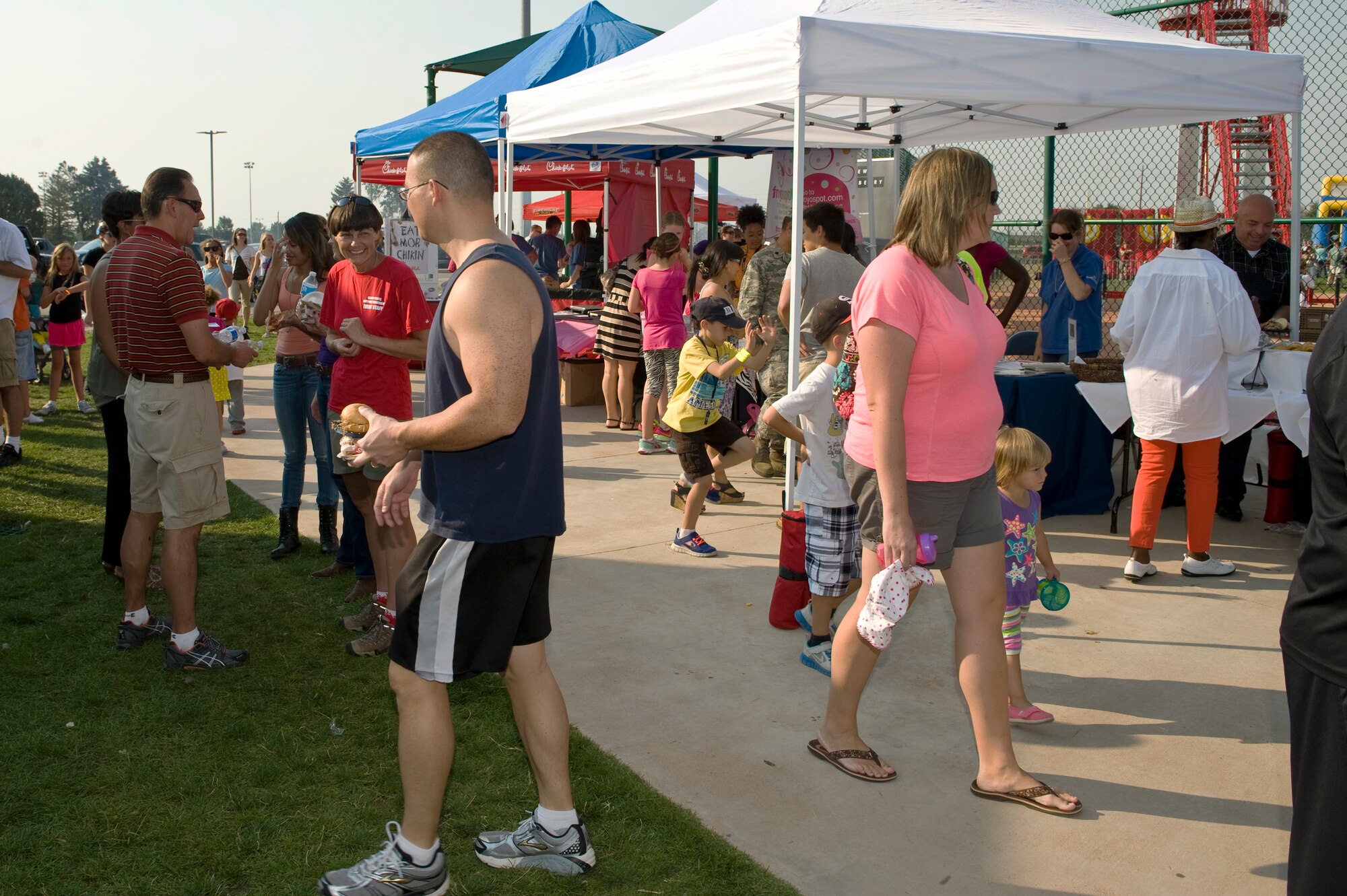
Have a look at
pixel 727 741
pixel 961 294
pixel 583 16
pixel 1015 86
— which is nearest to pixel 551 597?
pixel 727 741

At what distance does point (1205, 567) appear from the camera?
5547 millimetres

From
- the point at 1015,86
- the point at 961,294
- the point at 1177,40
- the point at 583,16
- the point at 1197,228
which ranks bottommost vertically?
the point at 961,294

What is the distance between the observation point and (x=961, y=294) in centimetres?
313

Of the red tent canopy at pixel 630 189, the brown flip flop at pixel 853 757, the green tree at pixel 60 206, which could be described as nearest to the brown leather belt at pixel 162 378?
the brown flip flop at pixel 853 757

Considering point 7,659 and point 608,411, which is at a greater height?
point 608,411

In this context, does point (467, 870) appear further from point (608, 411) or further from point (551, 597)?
point (608, 411)

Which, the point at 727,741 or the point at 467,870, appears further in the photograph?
the point at 727,741

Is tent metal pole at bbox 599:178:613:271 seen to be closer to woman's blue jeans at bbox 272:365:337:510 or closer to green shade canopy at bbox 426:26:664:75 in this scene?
green shade canopy at bbox 426:26:664:75

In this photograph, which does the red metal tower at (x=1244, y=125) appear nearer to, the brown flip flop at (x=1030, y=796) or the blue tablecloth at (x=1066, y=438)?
the blue tablecloth at (x=1066, y=438)

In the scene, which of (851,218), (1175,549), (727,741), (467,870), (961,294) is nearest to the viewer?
(467,870)

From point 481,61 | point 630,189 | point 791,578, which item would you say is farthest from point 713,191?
point 791,578

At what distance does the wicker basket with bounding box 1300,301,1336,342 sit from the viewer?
712 cm

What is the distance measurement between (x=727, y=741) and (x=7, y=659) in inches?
120

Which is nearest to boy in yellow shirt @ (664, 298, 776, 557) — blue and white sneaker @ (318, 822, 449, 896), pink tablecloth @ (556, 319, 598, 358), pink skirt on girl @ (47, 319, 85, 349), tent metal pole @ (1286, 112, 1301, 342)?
blue and white sneaker @ (318, 822, 449, 896)
